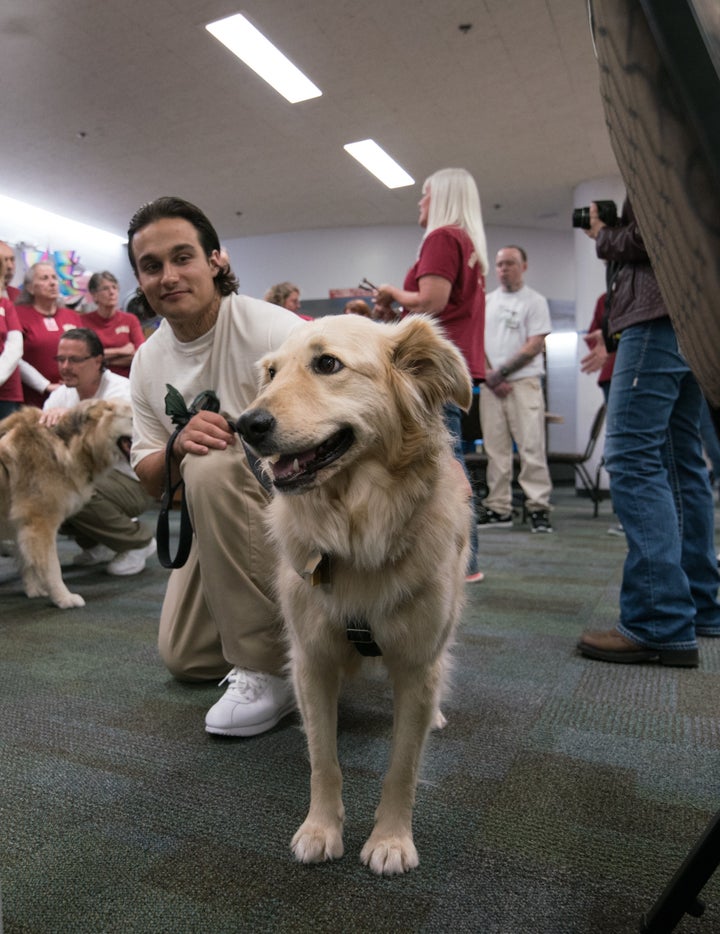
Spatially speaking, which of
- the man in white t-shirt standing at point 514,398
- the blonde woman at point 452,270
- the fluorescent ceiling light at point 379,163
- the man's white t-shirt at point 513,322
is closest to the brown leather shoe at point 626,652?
the blonde woman at point 452,270

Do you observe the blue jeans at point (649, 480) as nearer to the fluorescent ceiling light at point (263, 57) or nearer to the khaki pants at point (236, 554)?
the khaki pants at point (236, 554)

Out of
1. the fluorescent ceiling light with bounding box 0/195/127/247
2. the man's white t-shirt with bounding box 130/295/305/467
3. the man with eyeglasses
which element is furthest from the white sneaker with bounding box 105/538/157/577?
the fluorescent ceiling light with bounding box 0/195/127/247

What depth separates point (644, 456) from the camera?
1.89 metres

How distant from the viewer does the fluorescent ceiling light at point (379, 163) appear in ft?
22.1

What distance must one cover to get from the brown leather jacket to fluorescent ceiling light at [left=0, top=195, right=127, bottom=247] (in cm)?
842

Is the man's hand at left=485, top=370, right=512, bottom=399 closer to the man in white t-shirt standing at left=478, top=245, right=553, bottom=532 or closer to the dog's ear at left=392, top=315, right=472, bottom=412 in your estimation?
the man in white t-shirt standing at left=478, top=245, right=553, bottom=532

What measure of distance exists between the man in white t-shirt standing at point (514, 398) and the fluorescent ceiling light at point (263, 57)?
7.90 feet

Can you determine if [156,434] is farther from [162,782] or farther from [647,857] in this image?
[647,857]

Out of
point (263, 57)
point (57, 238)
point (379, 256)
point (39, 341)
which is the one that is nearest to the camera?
point (39, 341)

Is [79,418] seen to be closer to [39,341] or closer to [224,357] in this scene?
[39,341]

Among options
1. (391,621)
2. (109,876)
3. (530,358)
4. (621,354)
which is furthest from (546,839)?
(530,358)

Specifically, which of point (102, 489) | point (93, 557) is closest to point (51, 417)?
point (102, 489)

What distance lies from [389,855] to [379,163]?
7457mm

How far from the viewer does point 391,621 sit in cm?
108
